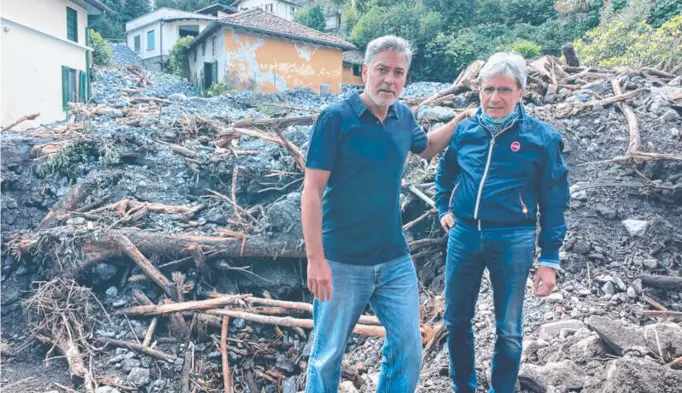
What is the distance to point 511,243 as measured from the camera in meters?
2.66

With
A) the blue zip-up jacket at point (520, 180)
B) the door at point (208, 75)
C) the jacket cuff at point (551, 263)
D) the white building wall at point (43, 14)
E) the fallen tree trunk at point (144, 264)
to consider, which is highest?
the white building wall at point (43, 14)

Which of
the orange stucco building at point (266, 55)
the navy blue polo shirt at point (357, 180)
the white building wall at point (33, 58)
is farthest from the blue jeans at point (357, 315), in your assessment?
the orange stucco building at point (266, 55)

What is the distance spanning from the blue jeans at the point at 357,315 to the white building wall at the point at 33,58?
1465cm

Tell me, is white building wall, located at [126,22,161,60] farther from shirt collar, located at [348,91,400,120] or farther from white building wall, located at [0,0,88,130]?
shirt collar, located at [348,91,400,120]

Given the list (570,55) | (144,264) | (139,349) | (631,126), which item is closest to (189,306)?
(139,349)

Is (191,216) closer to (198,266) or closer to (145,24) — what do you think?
(198,266)

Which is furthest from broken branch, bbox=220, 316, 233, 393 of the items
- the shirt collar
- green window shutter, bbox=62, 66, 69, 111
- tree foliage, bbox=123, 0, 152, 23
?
tree foliage, bbox=123, 0, 152, 23

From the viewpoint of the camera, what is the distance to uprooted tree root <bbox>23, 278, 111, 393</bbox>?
206 inches

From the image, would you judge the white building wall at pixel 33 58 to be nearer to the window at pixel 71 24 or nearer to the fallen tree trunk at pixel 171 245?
the window at pixel 71 24

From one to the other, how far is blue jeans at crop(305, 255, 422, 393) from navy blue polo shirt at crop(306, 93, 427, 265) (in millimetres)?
72

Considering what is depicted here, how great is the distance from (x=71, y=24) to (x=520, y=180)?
1987 centimetres

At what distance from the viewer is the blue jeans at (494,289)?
268cm

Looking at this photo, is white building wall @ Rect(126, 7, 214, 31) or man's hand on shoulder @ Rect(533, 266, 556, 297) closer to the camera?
man's hand on shoulder @ Rect(533, 266, 556, 297)

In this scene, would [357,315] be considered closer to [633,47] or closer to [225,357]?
[225,357]
